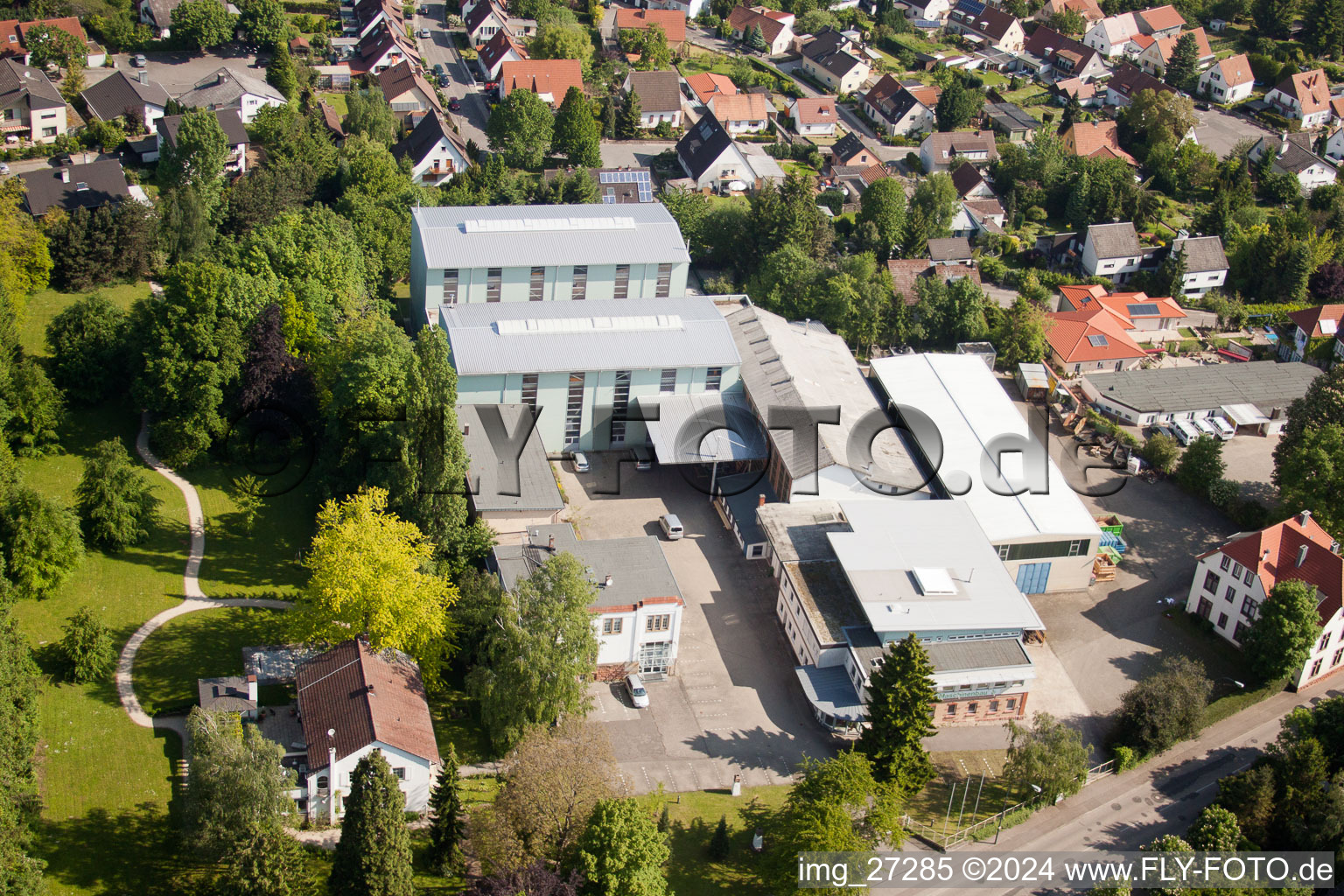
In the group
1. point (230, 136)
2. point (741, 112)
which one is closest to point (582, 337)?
point (230, 136)

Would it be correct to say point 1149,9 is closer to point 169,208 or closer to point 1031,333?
point 1031,333

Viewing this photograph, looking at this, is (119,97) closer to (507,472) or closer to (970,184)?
(507,472)

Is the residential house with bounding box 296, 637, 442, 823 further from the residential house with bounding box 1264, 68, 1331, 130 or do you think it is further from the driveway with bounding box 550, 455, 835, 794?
the residential house with bounding box 1264, 68, 1331, 130

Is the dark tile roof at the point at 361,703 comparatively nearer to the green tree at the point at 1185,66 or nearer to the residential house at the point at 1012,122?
the residential house at the point at 1012,122

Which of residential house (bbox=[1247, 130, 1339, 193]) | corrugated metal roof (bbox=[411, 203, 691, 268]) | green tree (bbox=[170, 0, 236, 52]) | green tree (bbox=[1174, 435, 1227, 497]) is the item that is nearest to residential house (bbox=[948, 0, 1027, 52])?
residential house (bbox=[1247, 130, 1339, 193])

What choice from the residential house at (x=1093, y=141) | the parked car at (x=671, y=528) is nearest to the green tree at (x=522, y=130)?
the residential house at (x=1093, y=141)
